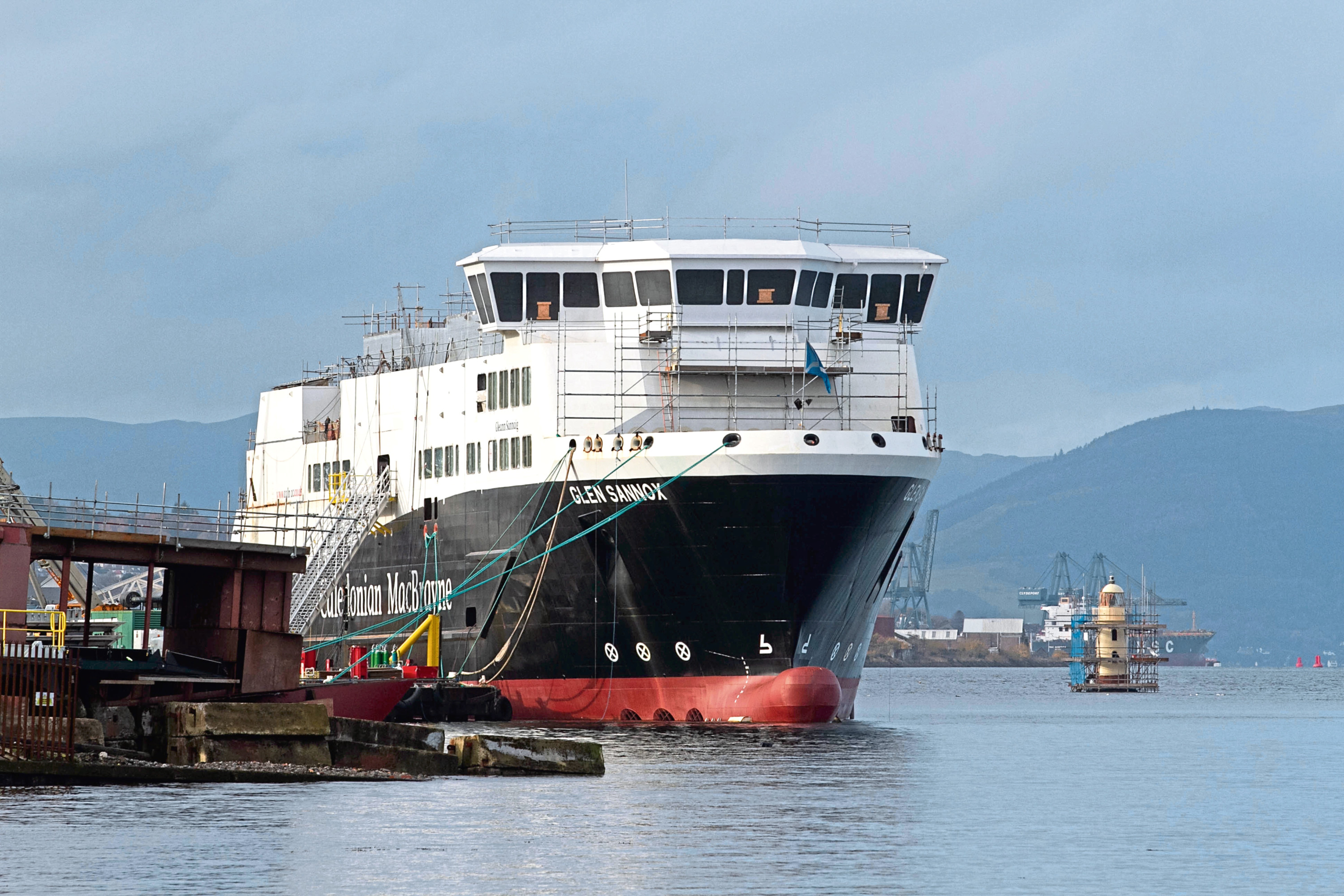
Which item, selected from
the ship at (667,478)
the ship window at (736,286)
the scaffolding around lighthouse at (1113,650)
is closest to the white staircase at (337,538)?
the ship at (667,478)

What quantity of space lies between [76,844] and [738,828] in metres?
8.59

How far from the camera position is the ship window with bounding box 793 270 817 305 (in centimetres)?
5088

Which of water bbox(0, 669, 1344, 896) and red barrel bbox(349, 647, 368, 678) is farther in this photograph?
red barrel bbox(349, 647, 368, 678)

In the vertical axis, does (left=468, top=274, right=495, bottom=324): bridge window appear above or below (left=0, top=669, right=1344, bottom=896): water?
above

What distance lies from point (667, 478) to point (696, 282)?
5550 mm

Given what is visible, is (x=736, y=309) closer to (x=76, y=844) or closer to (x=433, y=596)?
(x=433, y=596)

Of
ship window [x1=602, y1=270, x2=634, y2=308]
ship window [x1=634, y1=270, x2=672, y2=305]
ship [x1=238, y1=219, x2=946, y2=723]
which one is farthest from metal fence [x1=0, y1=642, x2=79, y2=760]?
ship window [x1=634, y1=270, x2=672, y2=305]

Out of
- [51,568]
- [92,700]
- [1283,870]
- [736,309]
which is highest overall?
[736,309]

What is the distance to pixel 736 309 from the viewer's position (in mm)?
50500

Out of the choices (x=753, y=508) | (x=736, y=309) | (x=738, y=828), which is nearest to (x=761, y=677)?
(x=753, y=508)

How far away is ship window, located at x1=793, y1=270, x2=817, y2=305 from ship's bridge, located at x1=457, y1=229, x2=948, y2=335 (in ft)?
0.08

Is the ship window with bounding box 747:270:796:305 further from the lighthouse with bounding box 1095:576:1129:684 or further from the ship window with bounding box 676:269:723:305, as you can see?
the lighthouse with bounding box 1095:576:1129:684

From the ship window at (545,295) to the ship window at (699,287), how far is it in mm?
3028

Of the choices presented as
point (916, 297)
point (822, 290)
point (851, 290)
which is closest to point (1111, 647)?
point (916, 297)
